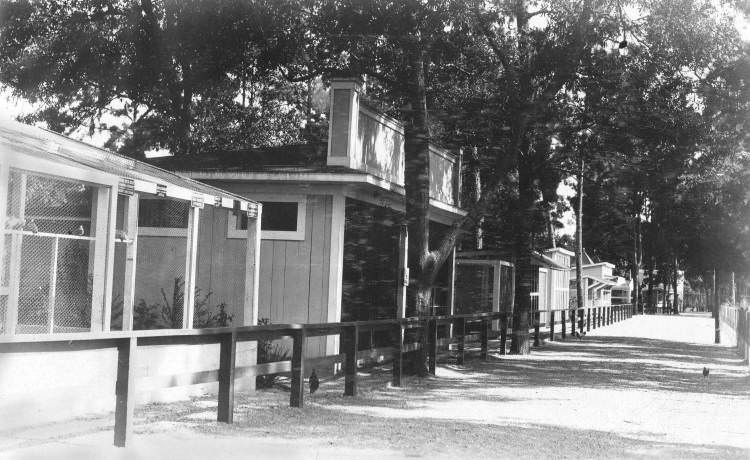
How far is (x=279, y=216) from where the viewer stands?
14.1 m

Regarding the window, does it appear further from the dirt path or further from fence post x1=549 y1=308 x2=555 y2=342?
fence post x1=549 y1=308 x2=555 y2=342

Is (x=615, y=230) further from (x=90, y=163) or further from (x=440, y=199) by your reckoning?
(x=90, y=163)

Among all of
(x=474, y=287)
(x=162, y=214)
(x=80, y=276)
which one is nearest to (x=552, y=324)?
(x=474, y=287)

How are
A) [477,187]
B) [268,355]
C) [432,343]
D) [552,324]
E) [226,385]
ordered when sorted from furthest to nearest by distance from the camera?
[477,187]
[552,324]
[432,343]
[268,355]
[226,385]

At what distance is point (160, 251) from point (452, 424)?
641cm

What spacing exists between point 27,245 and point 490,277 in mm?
18137

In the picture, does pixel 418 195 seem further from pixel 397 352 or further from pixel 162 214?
pixel 162 214

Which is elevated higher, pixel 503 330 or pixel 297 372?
pixel 503 330

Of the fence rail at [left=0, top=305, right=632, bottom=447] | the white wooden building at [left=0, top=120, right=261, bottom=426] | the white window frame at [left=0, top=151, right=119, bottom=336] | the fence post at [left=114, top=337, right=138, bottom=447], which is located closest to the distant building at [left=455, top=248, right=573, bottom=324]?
the fence rail at [left=0, top=305, right=632, bottom=447]

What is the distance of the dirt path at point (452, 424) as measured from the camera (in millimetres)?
7320

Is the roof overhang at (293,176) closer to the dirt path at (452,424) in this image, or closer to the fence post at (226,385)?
the dirt path at (452,424)

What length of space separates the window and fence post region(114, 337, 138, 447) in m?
6.62

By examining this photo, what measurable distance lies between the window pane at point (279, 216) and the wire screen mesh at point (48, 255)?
3693mm

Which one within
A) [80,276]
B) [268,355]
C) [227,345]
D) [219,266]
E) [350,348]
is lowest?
[268,355]
